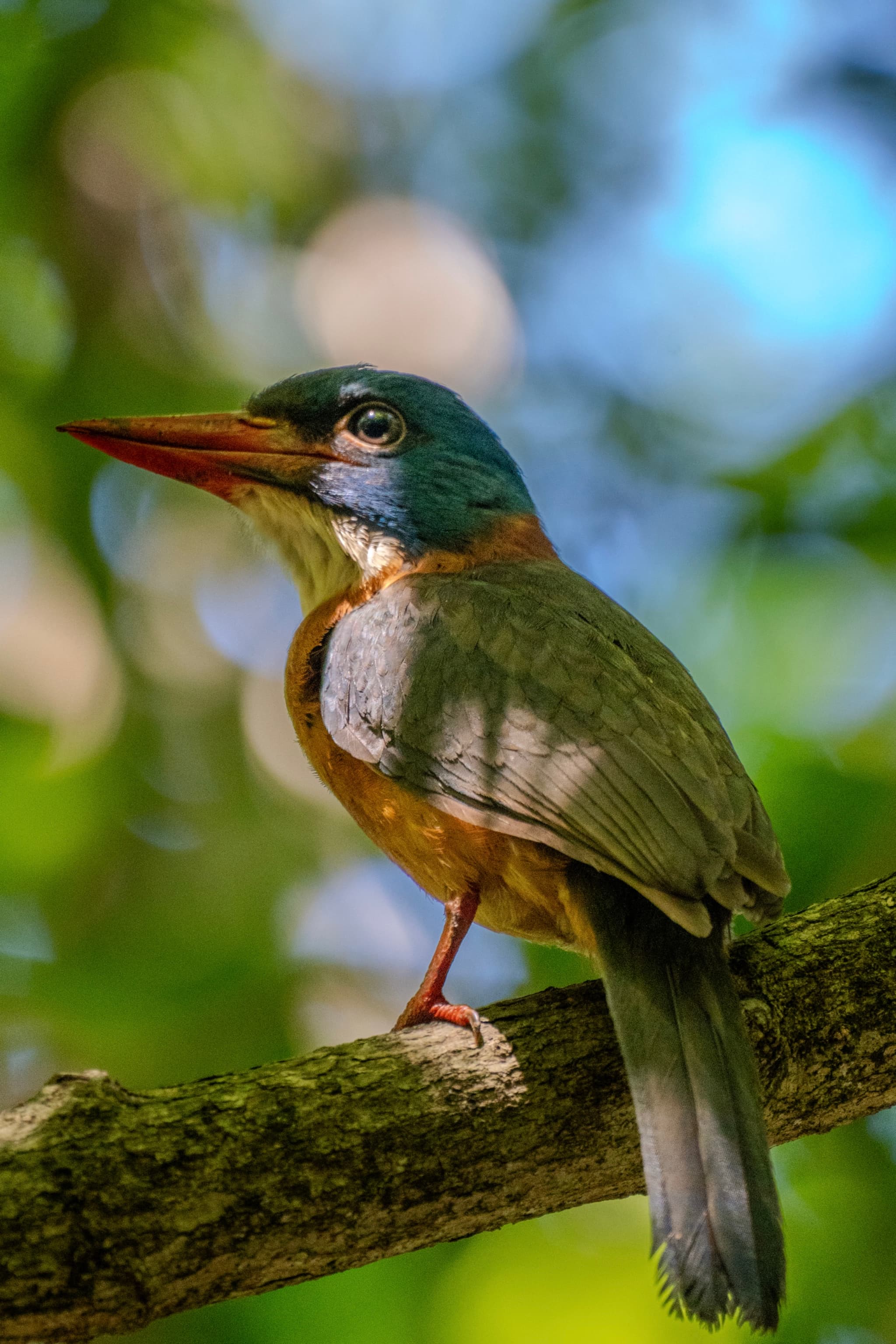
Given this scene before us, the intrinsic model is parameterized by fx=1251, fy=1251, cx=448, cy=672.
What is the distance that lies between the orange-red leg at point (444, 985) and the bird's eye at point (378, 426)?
169 centimetres

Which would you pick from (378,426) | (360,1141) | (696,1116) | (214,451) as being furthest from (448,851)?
(214,451)

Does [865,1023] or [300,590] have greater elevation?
[300,590]

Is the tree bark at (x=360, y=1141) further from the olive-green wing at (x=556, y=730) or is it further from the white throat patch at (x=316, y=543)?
the white throat patch at (x=316, y=543)

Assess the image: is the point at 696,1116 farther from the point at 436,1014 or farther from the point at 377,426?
the point at 377,426

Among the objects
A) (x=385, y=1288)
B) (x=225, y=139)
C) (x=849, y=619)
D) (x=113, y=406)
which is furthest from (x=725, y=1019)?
(x=225, y=139)

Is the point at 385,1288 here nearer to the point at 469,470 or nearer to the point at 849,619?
the point at 469,470

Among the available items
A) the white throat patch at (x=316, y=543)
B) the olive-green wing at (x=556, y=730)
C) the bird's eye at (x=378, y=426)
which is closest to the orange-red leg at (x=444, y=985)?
the olive-green wing at (x=556, y=730)

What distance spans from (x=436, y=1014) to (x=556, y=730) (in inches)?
32.0

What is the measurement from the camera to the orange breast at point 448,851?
3.32 m

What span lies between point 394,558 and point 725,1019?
2010mm

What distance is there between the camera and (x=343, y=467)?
4.38m

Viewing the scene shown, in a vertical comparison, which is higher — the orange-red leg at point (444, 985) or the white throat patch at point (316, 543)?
the white throat patch at point (316, 543)

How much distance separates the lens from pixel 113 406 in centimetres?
Result: 670

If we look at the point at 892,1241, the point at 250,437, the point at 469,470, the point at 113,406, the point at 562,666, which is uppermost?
the point at 113,406
